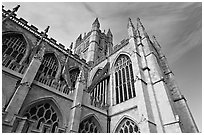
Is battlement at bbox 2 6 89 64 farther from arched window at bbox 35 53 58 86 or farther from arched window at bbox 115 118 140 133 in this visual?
arched window at bbox 115 118 140 133

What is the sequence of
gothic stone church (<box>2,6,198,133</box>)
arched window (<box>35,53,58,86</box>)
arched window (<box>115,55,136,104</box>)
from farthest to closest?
1. arched window (<box>35,53,58,86</box>)
2. arched window (<box>115,55,136,104</box>)
3. gothic stone church (<box>2,6,198,133</box>)

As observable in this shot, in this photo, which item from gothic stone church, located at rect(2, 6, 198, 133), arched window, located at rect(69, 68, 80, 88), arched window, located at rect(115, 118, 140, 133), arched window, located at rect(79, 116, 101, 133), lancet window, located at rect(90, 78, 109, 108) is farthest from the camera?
arched window, located at rect(69, 68, 80, 88)

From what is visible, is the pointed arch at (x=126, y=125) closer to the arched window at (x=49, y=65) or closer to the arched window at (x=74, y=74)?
the arched window at (x=74, y=74)

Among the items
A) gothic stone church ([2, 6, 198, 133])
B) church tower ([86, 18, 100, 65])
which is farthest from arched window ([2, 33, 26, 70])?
church tower ([86, 18, 100, 65])

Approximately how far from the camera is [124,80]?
14.0 m

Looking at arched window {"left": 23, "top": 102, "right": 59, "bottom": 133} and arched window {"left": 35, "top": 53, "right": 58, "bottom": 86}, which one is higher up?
arched window {"left": 35, "top": 53, "right": 58, "bottom": 86}

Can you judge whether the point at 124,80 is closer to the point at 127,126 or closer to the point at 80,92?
the point at 127,126

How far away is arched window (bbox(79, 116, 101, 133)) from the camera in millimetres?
9758

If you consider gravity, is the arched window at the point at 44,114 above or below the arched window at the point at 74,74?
below

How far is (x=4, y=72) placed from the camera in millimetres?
7324

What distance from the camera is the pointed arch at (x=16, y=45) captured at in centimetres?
1205

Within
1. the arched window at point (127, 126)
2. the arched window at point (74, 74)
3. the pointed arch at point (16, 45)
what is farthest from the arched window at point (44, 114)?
the arched window at point (74, 74)

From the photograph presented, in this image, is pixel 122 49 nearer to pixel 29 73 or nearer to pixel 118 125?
pixel 118 125

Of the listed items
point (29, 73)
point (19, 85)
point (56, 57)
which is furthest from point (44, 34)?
point (19, 85)
